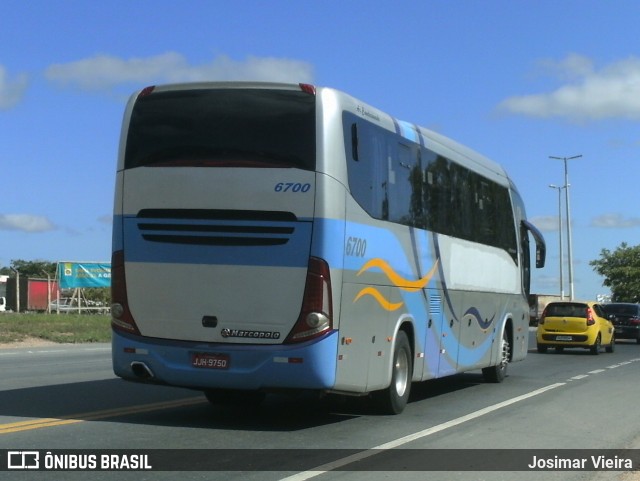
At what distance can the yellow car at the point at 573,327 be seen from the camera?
2998cm

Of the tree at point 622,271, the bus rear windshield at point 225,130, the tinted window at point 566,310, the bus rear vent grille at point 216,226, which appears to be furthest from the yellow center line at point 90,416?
the tree at point 622,271

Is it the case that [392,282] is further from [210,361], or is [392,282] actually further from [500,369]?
[500,369]

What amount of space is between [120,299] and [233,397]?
8.44 ft

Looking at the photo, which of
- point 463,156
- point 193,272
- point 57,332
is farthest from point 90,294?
point 193,272

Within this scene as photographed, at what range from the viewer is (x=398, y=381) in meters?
12.7

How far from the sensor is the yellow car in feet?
98.4

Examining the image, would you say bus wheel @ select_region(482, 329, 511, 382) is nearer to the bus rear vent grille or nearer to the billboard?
the bus rear vent grille

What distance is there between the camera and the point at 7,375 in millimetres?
17469

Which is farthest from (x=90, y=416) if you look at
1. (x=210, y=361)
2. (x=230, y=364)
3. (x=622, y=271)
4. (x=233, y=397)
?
(x=622, y=271)

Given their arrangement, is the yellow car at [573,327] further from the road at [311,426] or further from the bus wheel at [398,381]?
the bus wheel at [398,381]

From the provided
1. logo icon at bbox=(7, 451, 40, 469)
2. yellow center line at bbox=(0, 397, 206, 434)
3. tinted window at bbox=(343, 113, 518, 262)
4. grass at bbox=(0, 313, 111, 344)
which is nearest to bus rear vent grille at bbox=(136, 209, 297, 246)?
tinted window at bbox=(343, 113, 518, 262)

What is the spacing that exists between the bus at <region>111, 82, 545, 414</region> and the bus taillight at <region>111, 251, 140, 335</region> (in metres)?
0.01

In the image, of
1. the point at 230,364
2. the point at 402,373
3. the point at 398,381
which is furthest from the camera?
the point at 402,373

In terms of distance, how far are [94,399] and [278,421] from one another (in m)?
2.92
